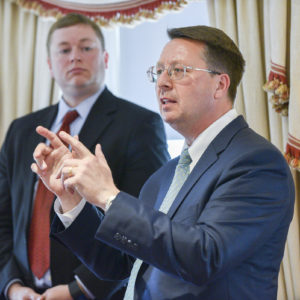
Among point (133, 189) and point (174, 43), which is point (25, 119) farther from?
point (174, 43)

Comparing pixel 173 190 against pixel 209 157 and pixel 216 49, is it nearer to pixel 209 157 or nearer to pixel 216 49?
pixel 209 157

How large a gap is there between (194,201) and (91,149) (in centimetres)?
104

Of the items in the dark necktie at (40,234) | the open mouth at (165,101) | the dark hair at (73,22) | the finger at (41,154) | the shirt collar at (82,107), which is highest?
the dark hair at (73,22)

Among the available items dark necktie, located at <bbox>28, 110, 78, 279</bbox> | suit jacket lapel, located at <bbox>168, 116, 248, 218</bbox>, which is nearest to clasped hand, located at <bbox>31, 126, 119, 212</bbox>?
suit jacket lapel, located at <bbox>168, 116, 248, 218</bbox>

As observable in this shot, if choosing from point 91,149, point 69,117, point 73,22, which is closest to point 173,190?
point 91,149

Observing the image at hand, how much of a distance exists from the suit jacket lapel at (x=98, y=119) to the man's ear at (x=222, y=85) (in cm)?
87

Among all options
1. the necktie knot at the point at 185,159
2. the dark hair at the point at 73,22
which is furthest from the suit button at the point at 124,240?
the dark hair at the point at 73,22

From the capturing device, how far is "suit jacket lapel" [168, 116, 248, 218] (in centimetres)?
159

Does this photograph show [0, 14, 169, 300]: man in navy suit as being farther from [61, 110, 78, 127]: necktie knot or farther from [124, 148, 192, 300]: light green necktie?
[124, 148, 192, 300]: light green necktie

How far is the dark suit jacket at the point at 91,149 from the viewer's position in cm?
238

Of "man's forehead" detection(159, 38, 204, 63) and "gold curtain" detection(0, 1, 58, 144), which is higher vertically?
"man's forehead" detection(159, 38, 204, 63)

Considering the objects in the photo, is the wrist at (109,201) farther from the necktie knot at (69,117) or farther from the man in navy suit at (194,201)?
the necktie knot at (69,117)

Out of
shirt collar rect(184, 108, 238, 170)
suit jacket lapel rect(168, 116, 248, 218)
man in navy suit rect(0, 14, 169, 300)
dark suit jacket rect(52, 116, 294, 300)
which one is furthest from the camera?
man in navy suit rect(0, 14, 169, 300)

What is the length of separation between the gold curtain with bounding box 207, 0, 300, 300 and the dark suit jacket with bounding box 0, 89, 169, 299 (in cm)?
46
